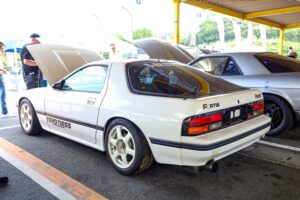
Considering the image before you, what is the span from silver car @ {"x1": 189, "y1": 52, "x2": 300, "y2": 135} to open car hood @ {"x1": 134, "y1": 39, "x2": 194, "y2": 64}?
1175 mm

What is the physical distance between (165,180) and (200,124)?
878 millimetres

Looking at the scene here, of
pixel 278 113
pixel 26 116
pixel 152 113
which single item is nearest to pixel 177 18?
pixel 278 113

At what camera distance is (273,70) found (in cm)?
458

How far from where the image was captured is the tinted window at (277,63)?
4616 mm

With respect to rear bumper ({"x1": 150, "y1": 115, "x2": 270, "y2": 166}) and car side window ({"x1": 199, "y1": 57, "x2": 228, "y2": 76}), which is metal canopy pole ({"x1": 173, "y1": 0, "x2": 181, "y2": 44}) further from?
rear bumper ({"x1": 150, "y1": 115, "x2": 270, "y2": 166})

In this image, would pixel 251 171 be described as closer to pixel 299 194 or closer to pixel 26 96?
pixel 299 194

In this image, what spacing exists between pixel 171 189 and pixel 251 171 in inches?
42.6

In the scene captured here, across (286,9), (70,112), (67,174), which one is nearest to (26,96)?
(70,112)

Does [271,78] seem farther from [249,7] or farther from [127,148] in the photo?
[249,7]

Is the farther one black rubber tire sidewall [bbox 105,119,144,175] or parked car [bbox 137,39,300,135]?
parked car [bbox 137,39,300,135]

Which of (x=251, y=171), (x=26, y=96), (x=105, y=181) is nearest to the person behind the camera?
(x=105, y=181)

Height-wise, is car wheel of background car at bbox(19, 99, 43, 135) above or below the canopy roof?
below

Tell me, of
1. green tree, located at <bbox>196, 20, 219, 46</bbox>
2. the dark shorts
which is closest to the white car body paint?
the dark shorts

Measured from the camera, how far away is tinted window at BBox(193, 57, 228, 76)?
5.13 metres
